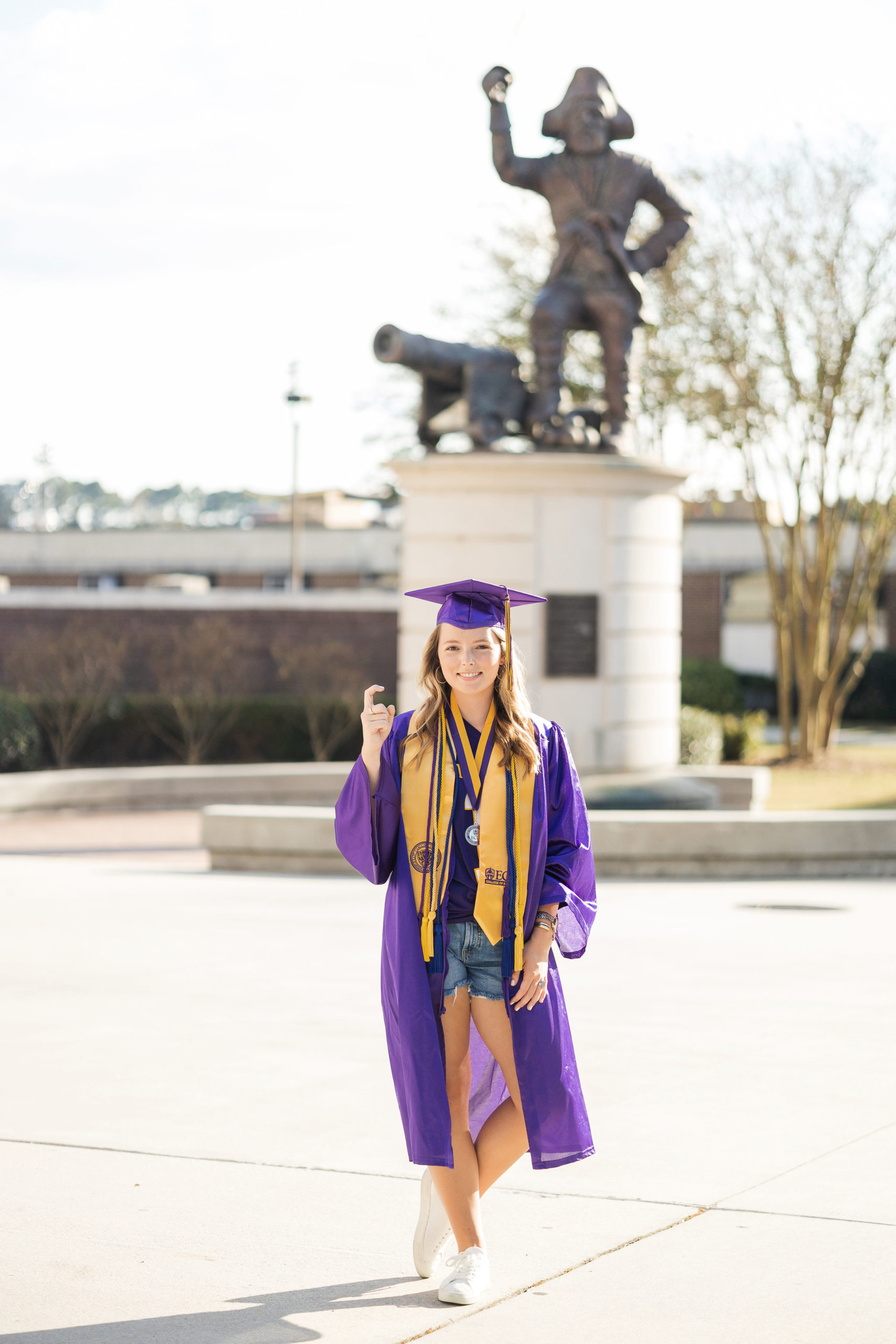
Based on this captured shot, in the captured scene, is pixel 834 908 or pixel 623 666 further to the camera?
pixel 623 666

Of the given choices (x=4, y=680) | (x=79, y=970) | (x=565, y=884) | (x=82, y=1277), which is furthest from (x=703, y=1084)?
(x=4, y=680)

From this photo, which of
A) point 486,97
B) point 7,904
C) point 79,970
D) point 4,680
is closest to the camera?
point 79,970

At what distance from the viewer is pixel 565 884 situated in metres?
4.22

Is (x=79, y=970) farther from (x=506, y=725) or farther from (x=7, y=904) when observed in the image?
(x=506, y=725)

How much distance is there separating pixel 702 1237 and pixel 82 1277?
5.16 feet

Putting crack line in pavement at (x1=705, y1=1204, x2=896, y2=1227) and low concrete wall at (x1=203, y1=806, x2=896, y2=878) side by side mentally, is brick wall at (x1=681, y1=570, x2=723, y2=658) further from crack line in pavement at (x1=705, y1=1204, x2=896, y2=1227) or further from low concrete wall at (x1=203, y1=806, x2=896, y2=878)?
crack line in pavement at (x1=705, y1=1204, x2=896, y2=1227)

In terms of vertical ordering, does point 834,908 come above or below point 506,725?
below

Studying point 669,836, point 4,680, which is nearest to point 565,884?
point 669,836

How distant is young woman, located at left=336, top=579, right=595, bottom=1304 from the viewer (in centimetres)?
405

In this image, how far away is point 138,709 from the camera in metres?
24.5

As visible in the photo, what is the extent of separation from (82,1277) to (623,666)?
1039 cm

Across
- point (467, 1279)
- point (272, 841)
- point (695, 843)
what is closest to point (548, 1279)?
point (467, 1279)

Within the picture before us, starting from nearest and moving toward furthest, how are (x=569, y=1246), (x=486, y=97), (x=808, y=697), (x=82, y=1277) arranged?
(x=82, y=1277)
(x=569, y=1246)
(x=486, y=97)
(x=808, y=697)

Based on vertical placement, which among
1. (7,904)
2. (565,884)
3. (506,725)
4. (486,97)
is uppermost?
(486,97)
